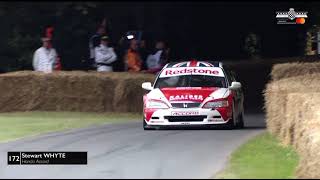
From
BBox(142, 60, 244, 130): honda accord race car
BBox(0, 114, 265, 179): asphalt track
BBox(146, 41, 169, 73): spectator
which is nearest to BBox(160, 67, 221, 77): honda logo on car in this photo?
BBox(142, 60, 244, 130): honda accord race car

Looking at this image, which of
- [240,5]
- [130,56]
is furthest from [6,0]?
[240,5]

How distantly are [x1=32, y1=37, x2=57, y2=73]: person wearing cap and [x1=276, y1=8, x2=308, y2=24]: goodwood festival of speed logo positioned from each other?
24.2 feet

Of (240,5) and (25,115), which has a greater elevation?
(240,5)

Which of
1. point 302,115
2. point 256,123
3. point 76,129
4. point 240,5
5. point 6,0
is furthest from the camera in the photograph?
point 240,5

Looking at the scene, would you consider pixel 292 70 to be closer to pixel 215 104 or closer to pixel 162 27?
pixel 215 104

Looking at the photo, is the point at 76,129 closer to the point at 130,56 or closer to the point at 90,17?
the point at 130,56

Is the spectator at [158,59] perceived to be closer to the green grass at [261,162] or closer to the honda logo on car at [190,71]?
the honda logo on car at [190,71]

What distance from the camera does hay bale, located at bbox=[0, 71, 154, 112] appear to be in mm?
24875

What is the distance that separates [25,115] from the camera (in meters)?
24.1

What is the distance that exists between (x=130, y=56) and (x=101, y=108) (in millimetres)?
2556

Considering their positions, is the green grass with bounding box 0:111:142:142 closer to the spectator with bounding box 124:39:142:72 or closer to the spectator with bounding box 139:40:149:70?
the spectator with bounding box 124:39:142:72

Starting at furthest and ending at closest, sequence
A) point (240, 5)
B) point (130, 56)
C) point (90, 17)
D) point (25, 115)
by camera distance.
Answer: point (240, 5)
point (90, 17)
point (130, 56)
point (25, 115)

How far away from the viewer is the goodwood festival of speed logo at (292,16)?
28188mm

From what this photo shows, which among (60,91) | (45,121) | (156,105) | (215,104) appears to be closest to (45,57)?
(60,91)
